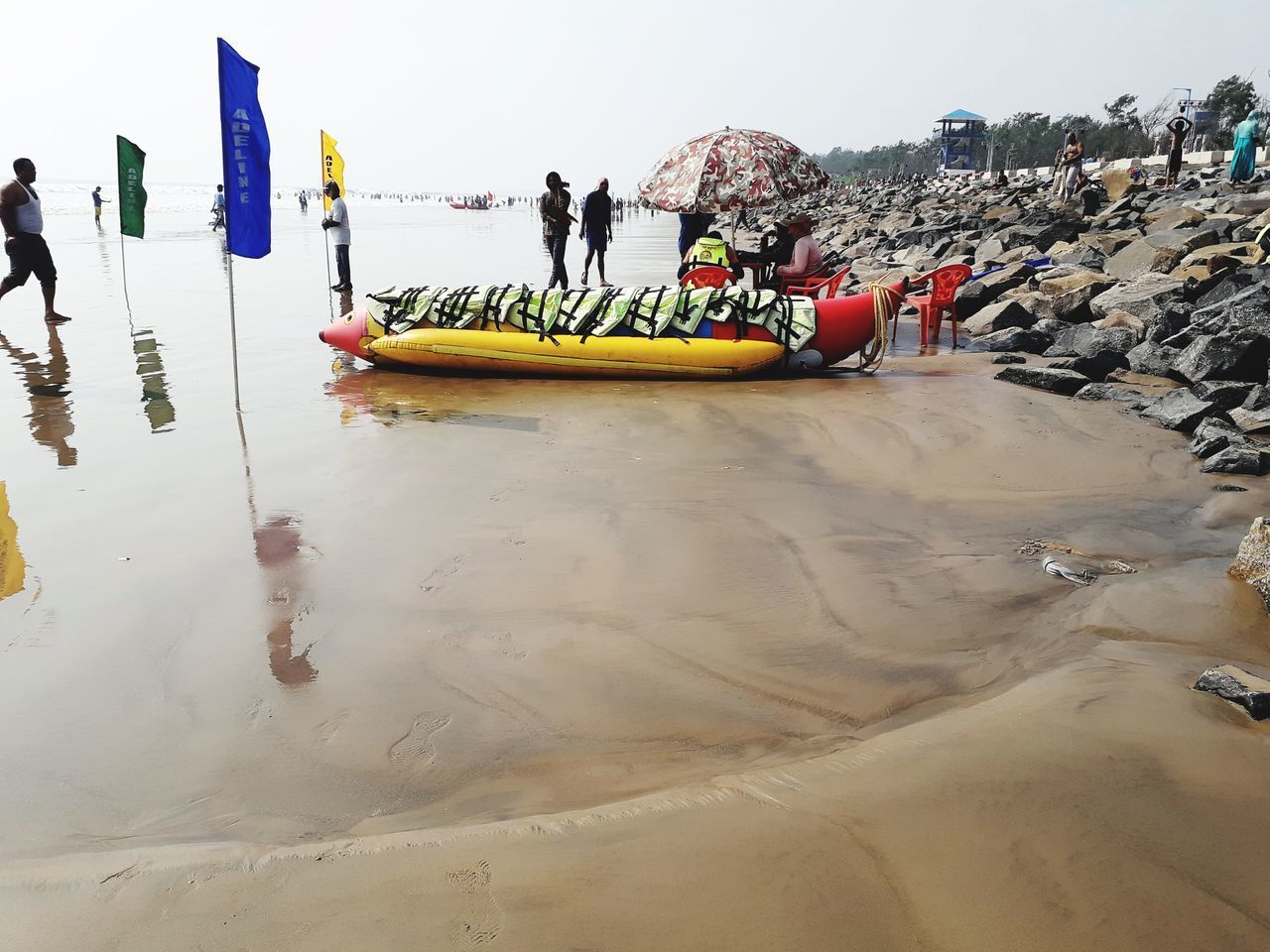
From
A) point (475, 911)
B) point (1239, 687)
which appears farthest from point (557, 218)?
point (475, 911)

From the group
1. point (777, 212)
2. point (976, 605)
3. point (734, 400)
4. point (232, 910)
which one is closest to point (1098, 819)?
point (976, 605)

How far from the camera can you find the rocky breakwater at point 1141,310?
21.0ft

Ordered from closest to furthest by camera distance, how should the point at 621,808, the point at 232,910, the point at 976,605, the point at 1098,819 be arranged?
the point at 232,910
the point at 1098,819
the point at 621,808
the point at 976,605

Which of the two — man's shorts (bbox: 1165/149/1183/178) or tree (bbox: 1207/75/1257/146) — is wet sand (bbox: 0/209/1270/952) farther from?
tree (bbox: 1207/75/1257/146)

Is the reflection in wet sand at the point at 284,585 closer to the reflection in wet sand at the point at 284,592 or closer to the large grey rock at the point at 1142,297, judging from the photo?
the reflection in wet sand at the point at 284,592

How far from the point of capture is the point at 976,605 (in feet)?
12.0

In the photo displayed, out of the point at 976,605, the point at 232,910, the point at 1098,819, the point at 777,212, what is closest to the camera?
the point at 232,910

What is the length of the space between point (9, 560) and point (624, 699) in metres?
2.97

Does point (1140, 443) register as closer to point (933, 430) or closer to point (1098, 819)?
point (933, 430)

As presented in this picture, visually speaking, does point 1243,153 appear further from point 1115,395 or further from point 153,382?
point 153,382

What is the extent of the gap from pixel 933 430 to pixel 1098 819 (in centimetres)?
428

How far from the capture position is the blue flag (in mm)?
6391

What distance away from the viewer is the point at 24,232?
10.4 meters

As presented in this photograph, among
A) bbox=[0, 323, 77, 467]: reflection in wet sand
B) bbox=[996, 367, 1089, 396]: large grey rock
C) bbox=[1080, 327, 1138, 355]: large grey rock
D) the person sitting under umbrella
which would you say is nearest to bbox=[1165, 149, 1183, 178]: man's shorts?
bbox=[1080, 327, 1138, 355]: large grey rock
